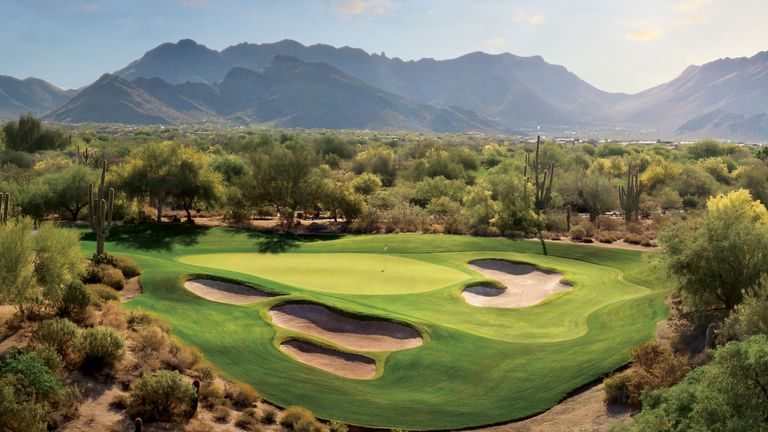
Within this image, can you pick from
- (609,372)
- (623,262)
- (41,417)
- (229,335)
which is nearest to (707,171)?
(623,262)

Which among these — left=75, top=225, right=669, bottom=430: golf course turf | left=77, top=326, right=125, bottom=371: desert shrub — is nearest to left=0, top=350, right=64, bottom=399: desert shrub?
left=77, top=326, right=125, bottom=371: desert shrub

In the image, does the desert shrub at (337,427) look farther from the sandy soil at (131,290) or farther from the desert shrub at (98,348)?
the sandy soil at (131,290)

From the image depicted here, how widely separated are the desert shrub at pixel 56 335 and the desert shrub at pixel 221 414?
515cm

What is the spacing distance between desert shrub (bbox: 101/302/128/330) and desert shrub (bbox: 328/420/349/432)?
8929mm

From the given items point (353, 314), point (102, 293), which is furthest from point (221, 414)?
point (102, 293)

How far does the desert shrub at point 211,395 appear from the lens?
18.5m

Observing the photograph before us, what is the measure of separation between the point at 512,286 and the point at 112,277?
67.4ft

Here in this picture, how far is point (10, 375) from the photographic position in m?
15.7

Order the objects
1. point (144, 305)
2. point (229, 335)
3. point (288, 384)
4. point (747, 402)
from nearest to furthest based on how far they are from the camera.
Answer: point (747, 402) < point (288, 384) < point (229, 335) < point (144, 305)

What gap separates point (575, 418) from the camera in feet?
62.7

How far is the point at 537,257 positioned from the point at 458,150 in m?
52.2

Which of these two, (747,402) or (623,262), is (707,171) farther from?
(747,402)

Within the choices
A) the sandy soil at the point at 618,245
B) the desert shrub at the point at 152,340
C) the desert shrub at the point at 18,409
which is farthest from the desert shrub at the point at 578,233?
the desert shrub at the point at 18,409

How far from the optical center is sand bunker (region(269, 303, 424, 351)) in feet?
78.5
